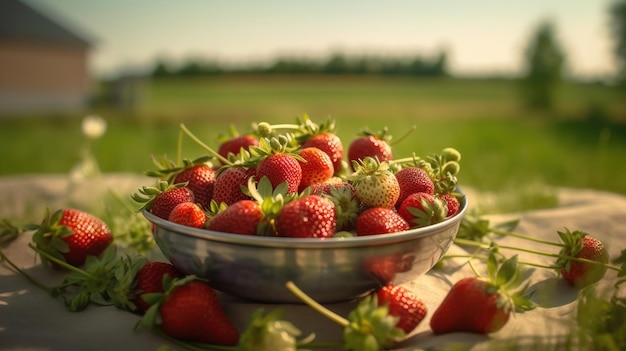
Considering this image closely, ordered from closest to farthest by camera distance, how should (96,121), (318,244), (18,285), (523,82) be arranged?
(318,244)
(18,285)
(96,121)
(523,82)

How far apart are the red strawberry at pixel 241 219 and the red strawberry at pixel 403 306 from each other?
0.35 meters

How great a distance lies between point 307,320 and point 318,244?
0.95 ft

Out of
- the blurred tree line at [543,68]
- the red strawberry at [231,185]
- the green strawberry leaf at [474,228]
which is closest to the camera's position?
the red strawberry at [231,185]

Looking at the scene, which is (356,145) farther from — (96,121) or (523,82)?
(523,82)

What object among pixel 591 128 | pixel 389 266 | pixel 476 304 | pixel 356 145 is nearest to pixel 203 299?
pixel 389 266

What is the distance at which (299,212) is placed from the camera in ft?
4.36

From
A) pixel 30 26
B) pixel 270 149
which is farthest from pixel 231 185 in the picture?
pixel 30 26

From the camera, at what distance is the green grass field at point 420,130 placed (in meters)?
4.98

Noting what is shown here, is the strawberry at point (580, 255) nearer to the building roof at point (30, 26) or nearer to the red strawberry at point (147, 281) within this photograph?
the red strawberry at point (147, 281)

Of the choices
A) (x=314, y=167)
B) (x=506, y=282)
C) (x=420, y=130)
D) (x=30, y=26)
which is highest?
(x=30, y=26)

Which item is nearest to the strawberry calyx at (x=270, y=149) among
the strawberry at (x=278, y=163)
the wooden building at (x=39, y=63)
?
the strawberry at (x=278, y=163)

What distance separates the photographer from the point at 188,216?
57.7 inches

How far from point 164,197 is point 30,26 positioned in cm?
1846

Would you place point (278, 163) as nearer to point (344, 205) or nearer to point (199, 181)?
point (344, 205)
